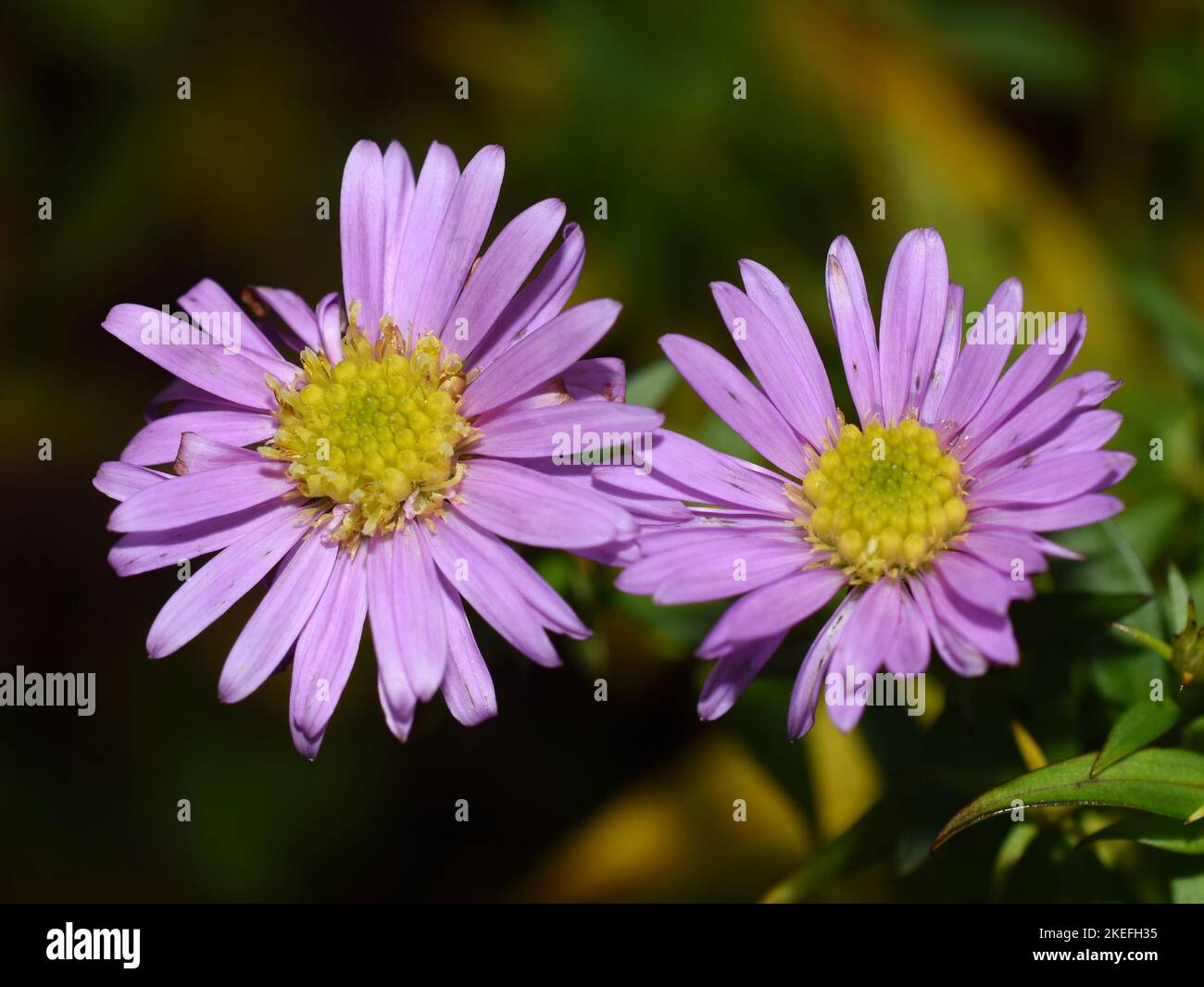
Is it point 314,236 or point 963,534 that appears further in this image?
point 314,236

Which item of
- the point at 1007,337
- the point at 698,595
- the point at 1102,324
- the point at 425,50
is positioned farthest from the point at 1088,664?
the point at 425,50

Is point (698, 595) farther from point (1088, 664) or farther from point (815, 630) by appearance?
point (1088, 664)

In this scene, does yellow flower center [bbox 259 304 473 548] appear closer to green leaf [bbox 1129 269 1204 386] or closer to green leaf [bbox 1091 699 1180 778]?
green leaf [bbox 1091 699 1180 778]

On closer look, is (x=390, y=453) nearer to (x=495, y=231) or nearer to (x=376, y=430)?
(x=376, y=430)

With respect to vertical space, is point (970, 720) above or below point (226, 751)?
above

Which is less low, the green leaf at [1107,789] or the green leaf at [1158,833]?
the green leaf at [1107,789]

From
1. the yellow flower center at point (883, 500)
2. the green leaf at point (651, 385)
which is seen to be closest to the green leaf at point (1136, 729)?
the yellow flower center at point (883, 500)

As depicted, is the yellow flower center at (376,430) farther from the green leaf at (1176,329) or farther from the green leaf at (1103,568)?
the green leaf at (1176,329)

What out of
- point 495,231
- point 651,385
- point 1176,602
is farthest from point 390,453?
point 495,231
